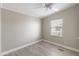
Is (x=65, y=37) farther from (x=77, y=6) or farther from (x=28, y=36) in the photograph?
(x=28, y=36)

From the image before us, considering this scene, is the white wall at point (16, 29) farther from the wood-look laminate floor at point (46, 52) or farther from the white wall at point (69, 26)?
the white wall at point (69, 26)

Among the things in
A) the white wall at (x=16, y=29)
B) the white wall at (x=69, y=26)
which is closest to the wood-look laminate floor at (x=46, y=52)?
the white wall at (x=69, y=26)

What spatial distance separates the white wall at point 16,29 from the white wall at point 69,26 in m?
1.00

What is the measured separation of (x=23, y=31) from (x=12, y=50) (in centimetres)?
123

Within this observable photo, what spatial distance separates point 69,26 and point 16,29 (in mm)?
2989

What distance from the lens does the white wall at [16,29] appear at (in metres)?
2.47

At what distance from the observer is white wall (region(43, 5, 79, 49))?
8.38ft

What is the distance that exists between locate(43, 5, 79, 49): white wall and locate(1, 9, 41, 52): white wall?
1.00m

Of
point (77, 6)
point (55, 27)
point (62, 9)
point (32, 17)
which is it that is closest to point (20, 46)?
point (32, 17)

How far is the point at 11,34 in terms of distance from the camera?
271 cm

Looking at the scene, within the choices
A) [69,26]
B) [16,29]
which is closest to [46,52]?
[69,26]

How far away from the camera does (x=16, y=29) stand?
2.95m

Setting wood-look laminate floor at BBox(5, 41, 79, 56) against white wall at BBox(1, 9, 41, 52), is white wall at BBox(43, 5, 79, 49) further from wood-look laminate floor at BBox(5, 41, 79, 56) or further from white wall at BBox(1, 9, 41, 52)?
white wall at BBox(1, 9, 41, 52)

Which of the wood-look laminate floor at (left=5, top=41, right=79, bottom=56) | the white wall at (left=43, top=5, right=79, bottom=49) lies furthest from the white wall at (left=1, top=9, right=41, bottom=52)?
the white wall at (left=43, top=5, right=79, bottom=49)
